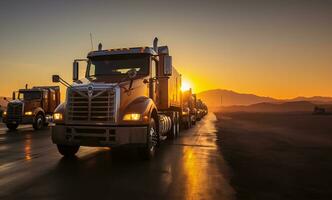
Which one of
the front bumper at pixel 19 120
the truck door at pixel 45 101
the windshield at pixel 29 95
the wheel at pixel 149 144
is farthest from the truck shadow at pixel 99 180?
the truck door at pixel 45 101

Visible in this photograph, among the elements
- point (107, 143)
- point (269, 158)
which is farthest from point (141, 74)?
point (269, 158)

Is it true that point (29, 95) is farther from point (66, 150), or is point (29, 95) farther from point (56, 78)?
point (56, 78)

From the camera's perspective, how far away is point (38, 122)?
20.7 metres

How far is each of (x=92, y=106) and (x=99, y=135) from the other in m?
0.83

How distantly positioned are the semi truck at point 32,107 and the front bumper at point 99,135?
13370 millimetres

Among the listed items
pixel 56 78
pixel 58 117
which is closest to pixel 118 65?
pixel 56 78

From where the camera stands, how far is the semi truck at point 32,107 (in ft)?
65.4

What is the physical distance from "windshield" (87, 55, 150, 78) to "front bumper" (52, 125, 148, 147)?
2319 mm

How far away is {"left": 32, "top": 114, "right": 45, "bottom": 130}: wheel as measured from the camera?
2045 cm

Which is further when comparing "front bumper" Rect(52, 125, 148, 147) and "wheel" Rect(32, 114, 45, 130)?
"wheel" Rect(32, 114, 45, 130)

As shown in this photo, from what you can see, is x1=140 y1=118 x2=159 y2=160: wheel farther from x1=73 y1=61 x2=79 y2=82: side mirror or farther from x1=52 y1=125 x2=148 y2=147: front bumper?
x1=73 y1=61 x2=79 y2=82: side mirror

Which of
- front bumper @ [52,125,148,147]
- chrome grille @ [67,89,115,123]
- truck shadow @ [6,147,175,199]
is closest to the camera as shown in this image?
truck shadow @ [6,147,175,199]

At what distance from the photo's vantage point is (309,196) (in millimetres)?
5125

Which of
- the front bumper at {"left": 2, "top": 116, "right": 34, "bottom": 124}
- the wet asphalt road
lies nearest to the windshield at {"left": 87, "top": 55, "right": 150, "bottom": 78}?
the wet asphalt road
